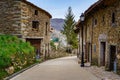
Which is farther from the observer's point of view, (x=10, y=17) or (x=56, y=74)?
(x=10, y=17)

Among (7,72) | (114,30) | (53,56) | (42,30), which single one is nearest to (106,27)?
(114,30)

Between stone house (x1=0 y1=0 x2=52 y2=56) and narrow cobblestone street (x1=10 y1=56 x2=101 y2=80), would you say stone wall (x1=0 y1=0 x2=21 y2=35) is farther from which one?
narrow cobblestone street (x1=10 y1=56 x2=101 y2=80)

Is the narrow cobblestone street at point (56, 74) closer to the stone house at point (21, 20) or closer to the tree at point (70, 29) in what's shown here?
the stone house at point (21, 20)

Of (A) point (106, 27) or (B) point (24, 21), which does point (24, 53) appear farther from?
(B) point (24, 21)

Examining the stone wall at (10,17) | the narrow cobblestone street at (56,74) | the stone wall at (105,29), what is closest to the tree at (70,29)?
the stone wall at (10,17)

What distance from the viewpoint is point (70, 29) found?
3211 inches

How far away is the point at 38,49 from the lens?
38656 millimetres

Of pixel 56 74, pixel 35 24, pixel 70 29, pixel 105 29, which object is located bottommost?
pixel 56 74

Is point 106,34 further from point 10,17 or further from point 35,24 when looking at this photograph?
point 35,24

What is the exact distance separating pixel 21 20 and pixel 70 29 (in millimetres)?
46502

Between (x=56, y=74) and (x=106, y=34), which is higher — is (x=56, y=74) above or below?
below

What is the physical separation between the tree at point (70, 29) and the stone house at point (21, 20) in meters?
36.8

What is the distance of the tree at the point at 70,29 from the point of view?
7653cm

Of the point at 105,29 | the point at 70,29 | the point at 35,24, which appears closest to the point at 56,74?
the point at 105,29
